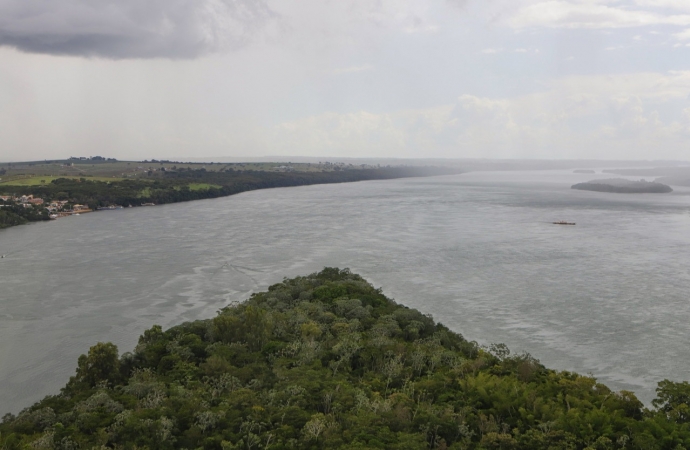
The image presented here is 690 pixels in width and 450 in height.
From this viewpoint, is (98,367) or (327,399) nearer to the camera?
(327,399)

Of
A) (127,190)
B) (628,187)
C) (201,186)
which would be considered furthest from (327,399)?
(628,187)

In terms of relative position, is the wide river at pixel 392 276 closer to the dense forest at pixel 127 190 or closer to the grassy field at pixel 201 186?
the dense forest at pixel 127 190

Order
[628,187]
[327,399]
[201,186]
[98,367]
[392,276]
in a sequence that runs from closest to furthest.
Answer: [327,399], [98,367], [392,276], [201,186], [628,187]

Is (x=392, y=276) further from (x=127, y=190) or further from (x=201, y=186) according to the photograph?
(x=201, y=186)

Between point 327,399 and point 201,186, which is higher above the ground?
point 201,186

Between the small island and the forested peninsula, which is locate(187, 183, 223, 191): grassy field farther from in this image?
the small island

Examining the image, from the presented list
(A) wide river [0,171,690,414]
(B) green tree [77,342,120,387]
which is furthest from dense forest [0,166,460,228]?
(B) green tree [77,342,120,387]

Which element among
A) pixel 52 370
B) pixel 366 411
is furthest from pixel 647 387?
pixel 52 370
